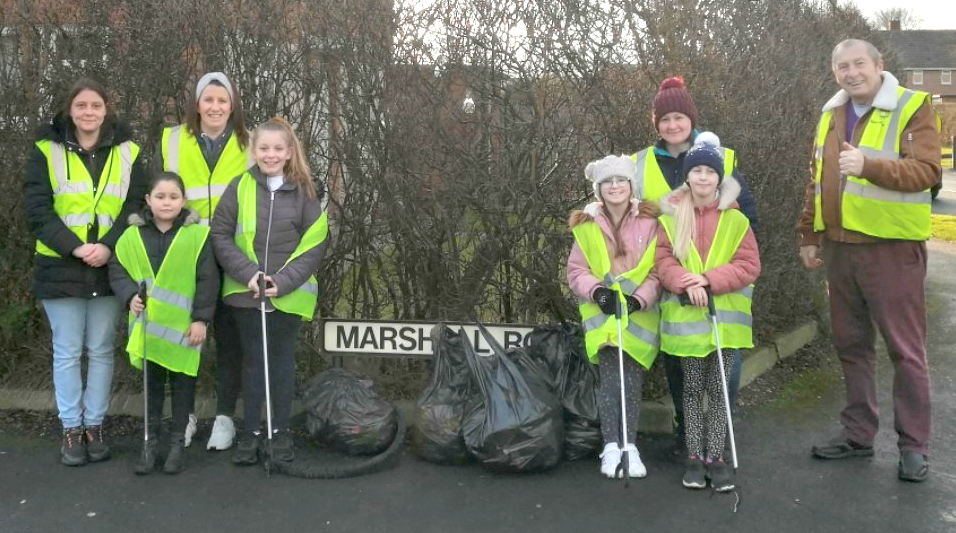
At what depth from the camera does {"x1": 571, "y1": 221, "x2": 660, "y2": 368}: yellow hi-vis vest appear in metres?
4.11

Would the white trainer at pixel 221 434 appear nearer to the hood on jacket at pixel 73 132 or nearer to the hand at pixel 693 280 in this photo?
the hood on jacket at pixel 73 132

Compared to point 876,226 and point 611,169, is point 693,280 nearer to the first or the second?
point 611,169

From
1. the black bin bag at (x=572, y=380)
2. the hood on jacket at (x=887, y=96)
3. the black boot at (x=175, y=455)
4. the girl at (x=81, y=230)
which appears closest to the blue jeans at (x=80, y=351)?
the girl at (x=81, y=230)

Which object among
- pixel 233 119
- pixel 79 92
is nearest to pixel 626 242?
pixel 233 119

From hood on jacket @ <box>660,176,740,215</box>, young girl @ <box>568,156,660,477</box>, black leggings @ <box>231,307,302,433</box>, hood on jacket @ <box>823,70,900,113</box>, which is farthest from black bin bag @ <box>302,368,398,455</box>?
hood on jacket @ <box>823,70,900,113</box>

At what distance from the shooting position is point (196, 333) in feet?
13.6

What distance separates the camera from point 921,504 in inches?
151

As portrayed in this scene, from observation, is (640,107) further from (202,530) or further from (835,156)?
(202,530)

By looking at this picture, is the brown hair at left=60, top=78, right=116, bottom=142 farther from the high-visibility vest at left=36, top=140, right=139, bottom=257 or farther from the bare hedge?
the bare hedge

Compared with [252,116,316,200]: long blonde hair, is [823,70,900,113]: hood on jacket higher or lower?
higher

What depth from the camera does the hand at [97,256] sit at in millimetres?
4168

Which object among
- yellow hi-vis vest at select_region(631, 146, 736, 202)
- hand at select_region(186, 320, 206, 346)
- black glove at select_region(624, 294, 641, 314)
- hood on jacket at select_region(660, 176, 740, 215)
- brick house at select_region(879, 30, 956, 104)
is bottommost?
hand at select_region(186, 320, 206, 346)

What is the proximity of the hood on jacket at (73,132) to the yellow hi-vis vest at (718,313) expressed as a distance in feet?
9.24

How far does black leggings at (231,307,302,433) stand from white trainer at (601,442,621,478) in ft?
5.23
